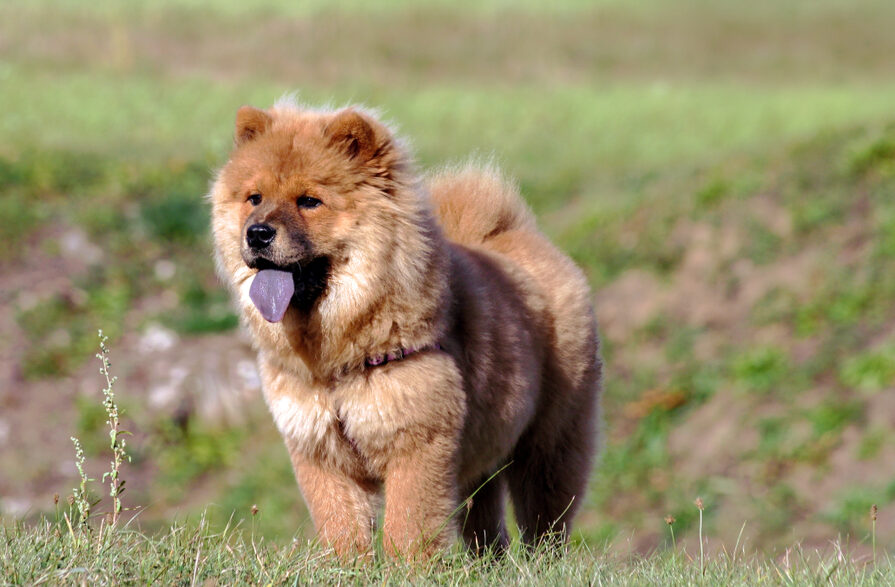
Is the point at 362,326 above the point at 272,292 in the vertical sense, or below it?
below

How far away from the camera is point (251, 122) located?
488 centimetres

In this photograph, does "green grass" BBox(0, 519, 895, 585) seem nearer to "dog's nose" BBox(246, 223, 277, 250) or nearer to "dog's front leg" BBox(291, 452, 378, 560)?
"dog's front leg" BBox(291, 452, 378, 560)

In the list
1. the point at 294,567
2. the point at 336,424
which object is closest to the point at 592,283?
the point at 336,424

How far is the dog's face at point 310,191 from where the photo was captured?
449 cm

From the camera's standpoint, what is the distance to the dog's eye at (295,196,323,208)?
4598 mm

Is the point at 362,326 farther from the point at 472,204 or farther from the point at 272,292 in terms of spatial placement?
the point at 472,204

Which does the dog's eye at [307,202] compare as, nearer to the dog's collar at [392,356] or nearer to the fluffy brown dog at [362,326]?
the fluffy brown dog at [362,326]

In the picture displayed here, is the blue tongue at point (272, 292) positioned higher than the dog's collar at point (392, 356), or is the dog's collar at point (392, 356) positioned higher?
the blue tongue at point (272, 292)

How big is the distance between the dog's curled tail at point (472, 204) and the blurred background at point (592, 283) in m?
0.76

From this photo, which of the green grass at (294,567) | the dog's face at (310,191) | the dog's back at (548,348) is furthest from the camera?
the dog's back at (548,348)

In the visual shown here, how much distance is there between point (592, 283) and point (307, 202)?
7.79 metres

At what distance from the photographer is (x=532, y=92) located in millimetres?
21469

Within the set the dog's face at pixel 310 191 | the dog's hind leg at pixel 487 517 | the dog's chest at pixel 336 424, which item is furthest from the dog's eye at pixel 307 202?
the dog's hind leg at pixel 487 517

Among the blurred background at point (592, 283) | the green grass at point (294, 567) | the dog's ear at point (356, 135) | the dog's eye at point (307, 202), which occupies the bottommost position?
the blurred background at point (592, 283)
